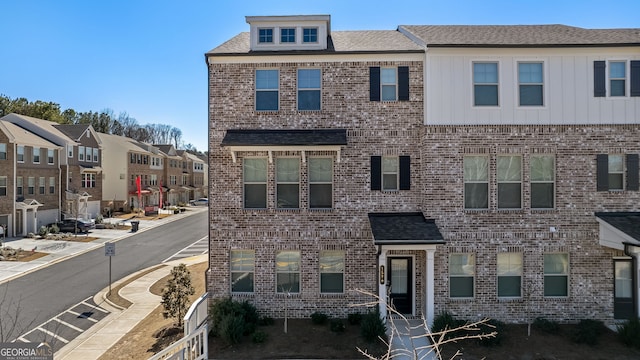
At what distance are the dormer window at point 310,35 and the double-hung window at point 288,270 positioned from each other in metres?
7.44

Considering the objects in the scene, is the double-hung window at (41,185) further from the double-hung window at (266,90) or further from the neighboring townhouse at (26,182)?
the double-hung window at (266,90)

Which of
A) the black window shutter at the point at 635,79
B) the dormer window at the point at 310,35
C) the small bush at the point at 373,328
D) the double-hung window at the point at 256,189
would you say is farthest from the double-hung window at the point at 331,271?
the black window shutter at the point at 635,79

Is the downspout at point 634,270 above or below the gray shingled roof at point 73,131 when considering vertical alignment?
below

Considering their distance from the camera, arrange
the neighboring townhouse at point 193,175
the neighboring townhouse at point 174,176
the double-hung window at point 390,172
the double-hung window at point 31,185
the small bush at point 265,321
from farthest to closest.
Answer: the neighboring townhouse at point 193,175
the neighboring townhouse at point 174,176
the double-hung window at point 31,185
the double-hung window at point 390,172
the small bush at point 265,321

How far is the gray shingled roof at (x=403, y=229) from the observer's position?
10.1 metres

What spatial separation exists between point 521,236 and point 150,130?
367 ft

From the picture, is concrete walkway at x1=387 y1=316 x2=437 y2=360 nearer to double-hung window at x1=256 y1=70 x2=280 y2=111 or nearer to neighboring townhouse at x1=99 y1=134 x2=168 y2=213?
double-hung window at x1=256 y1=70 x2=280 y2=111

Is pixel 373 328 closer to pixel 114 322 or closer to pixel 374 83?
pixel 374 83

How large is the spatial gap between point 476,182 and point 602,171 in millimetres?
4053

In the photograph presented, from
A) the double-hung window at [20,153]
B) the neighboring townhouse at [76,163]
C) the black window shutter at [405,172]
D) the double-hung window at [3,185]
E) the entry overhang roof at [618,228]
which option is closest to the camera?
the entry overhang roof at [618,228]

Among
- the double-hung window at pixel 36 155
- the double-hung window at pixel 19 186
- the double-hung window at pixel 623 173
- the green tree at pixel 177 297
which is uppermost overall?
the double-hung window at pixel 36 155

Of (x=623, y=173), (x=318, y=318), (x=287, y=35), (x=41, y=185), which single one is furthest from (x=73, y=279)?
(x=623, y=173)

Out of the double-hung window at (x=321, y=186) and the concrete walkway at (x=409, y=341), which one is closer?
the concrete walkway at (x=409, y=341)

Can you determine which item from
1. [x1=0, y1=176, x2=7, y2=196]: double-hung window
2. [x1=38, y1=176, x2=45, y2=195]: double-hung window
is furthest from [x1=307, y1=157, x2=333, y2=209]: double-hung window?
[x1=38, y1=176, x2=45, y2=195]: double-hung window
